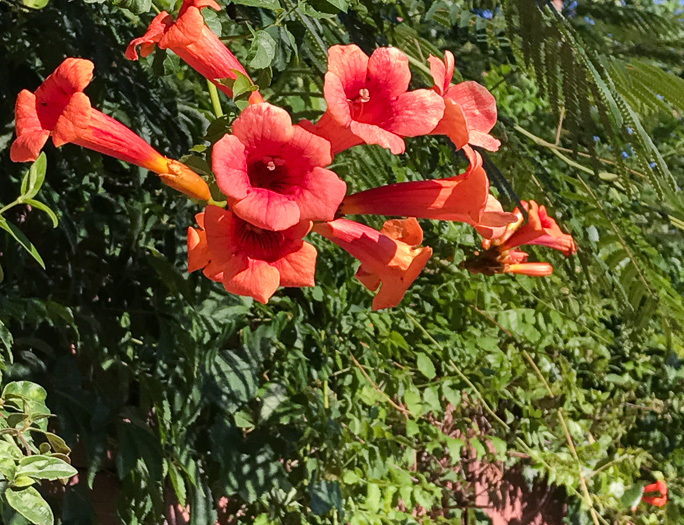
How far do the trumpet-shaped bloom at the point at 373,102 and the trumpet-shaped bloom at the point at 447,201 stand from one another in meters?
0.08

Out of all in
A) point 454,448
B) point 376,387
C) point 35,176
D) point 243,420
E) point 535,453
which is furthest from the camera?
point 535,453

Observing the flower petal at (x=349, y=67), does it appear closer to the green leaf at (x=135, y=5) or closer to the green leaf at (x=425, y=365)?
the green leaf at (x=135, y=5)

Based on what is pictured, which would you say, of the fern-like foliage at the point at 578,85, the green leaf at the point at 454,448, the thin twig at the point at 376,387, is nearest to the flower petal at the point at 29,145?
the fern-like foliage at the point at 578,85

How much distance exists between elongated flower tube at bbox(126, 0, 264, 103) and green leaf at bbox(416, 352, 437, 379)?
1530mm

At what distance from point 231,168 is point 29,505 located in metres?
0.46

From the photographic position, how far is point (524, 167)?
3.80 feet

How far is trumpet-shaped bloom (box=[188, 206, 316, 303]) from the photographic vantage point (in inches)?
23.3

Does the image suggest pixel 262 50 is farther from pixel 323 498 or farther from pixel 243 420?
pixel 323 498

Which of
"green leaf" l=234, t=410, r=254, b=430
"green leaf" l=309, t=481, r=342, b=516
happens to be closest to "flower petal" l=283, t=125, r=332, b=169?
"green leaf" l=234, t=410, r=254, b=430

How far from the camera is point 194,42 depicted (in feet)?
2.23

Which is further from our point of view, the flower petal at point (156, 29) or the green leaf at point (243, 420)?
the green leaf at point (243, 420)

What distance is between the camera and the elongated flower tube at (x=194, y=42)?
66 cm

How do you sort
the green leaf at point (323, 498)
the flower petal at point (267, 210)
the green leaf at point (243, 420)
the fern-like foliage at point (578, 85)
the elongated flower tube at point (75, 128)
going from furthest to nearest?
the green leaf at point (323, 498), the green leaf at point (243, 420), the fern-like foliage at point (578, 85), the elongated flower tube at point (75, 128), the flower petal at point (267, 210)

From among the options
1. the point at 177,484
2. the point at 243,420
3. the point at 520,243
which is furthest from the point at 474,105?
the point at 243,420
